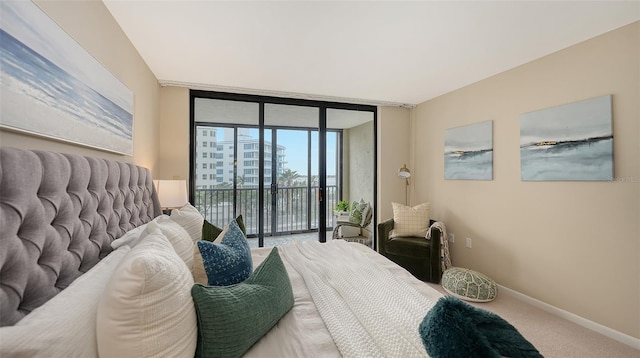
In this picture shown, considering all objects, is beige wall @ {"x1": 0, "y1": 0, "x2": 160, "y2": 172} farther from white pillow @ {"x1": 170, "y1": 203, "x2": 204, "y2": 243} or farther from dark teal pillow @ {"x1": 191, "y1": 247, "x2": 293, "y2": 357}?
dark teal pillow @ {"x1": 191, "y1": 247, "x2": 293, "y2": 357}

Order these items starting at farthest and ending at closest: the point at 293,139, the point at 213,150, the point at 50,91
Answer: the point at 293,139 → the point at 213,150 → the point at 50,91

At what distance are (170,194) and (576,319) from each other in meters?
4.00

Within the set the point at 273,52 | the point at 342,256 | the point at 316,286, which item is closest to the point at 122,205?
the point at 316,286

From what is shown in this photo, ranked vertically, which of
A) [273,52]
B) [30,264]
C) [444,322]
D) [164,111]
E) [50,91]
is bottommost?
[444,322]

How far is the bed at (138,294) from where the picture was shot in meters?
0.66

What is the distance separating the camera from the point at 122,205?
155cm

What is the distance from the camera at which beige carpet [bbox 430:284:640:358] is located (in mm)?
1838

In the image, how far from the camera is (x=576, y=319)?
7.22ft

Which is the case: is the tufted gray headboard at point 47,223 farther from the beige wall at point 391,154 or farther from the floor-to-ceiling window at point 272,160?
the beige wall at point 391,154

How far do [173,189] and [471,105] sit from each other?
371 cm

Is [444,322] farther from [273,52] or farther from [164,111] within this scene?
[164,111]

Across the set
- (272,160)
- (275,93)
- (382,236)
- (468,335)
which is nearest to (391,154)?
(382,236)

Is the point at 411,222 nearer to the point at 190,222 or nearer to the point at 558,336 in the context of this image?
the point at 558,336

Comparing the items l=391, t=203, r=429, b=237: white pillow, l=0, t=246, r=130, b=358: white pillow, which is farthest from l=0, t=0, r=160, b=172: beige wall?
l=391, t=203, r=429, b=237: white pillow
